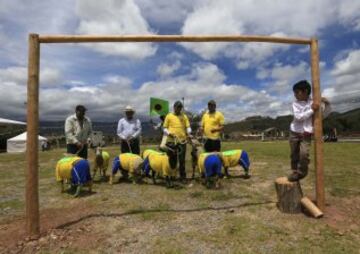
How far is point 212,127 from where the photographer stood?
901cm

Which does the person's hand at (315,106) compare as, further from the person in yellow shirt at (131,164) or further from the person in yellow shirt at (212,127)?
the person in yellow shirt at (131,164)

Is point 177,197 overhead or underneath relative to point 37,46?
underneath

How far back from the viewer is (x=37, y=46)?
17.3 feet

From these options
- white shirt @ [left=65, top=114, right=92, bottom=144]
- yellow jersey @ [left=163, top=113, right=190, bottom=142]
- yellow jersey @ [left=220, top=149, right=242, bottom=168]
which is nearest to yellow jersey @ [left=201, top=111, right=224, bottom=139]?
yellow jersey @ [left=220, top=149, right=242, bottom=168]

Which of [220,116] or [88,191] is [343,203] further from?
[88,191]

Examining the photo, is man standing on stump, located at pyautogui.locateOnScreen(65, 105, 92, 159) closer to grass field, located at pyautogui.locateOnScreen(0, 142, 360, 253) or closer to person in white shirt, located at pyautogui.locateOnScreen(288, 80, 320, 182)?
grass field, located at pyautogui.locateOnScreen(0, 142, 360, 253)

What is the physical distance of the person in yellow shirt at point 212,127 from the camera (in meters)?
9.02

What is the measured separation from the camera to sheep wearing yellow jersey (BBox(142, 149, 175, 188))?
26.5ft

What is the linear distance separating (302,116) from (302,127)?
26 centimetres

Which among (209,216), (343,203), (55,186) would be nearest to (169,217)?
(209,216)

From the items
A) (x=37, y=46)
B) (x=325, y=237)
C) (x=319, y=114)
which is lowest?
(x=325, y=237)

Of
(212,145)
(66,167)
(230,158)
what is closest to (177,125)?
(212,145)

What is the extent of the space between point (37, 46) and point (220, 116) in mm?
5163

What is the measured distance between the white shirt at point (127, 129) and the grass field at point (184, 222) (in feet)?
5.79
